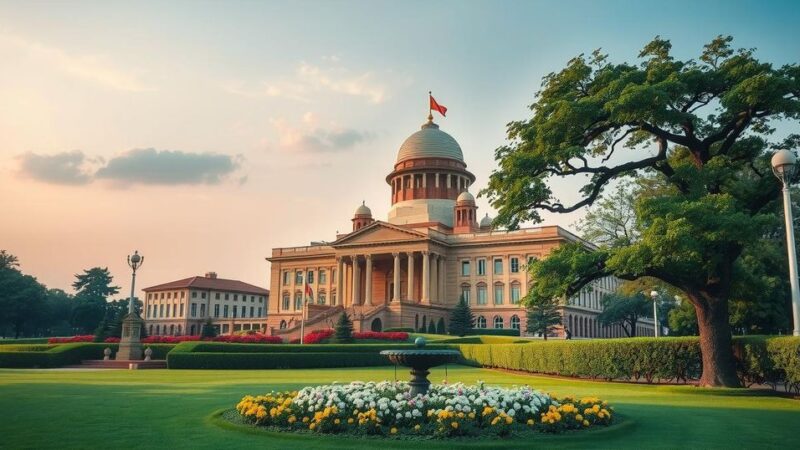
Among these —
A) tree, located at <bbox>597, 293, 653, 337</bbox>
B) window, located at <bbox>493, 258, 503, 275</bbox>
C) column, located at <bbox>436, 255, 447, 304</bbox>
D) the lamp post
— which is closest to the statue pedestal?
the lamp post

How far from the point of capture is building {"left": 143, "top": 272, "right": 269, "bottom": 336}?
105 metres

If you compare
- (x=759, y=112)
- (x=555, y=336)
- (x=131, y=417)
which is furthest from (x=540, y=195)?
(x=555, y=336)

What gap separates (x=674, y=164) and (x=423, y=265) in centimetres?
5380

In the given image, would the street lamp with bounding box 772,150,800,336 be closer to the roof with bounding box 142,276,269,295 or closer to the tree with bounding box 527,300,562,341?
the tree with bounding box 527,300,562,341

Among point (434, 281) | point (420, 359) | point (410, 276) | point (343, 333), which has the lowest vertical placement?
point (420, 359)

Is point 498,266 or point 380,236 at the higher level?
point 380,236

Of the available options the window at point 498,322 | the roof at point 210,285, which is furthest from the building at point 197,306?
the window at point 498,322

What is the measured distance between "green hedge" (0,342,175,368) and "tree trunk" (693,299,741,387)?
3300cm

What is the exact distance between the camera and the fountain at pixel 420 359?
15.2 meters

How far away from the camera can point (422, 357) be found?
15.3m

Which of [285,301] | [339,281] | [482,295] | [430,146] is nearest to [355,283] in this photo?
[339,281]

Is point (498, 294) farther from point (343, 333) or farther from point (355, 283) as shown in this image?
point (343, 333)

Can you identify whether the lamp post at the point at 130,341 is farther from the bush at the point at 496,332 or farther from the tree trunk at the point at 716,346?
the bush at the point at 496,332

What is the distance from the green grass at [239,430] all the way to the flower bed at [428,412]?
1.57 feet
